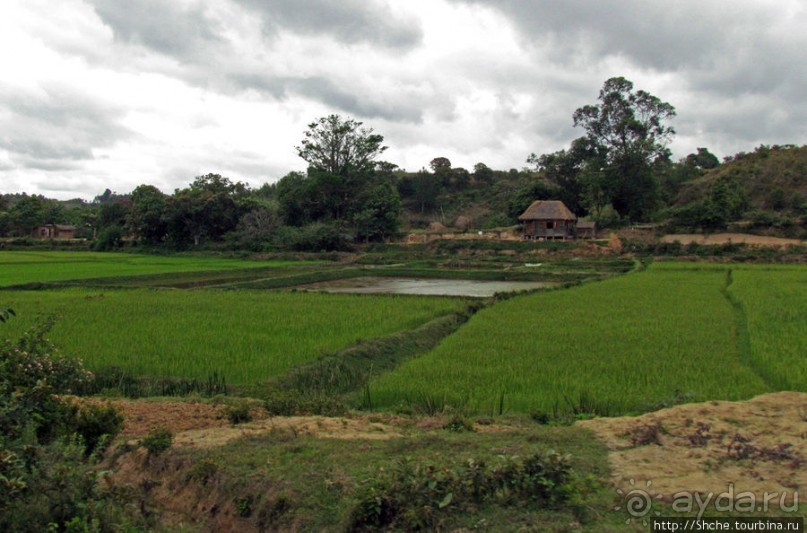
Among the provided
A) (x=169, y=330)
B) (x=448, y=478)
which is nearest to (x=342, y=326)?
(x=169, y=330)

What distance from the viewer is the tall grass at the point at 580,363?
20.6 ft

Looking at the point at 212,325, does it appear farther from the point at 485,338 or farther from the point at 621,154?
the point at 621,154

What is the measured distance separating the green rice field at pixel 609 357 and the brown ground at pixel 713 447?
2.38ft

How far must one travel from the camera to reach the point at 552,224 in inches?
1607

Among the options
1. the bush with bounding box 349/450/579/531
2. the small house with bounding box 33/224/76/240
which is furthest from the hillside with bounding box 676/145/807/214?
the small house with bounding box 33/224/76/240

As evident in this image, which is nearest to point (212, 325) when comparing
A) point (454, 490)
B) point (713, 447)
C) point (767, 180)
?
point (454, 490)

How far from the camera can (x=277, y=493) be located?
3881mm

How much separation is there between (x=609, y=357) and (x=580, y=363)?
2.08ft

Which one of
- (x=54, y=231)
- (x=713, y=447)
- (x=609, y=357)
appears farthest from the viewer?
(x=54, y=231)

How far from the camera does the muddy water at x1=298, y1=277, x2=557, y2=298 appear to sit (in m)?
20.4

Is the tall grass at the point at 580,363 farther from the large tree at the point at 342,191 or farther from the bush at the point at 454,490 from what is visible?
the large tree at the point at 342,191

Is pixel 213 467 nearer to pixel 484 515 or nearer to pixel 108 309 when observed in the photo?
pixel 484 515

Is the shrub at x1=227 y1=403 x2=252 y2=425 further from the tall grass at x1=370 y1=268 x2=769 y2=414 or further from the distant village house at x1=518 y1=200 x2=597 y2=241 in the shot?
the distant village house at x1=518 y1=200 x2=597 y2=241

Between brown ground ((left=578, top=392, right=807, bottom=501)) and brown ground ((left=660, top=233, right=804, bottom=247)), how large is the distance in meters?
31.6
